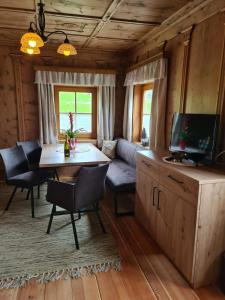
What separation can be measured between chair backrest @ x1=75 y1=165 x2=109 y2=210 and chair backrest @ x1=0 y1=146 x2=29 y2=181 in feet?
4.24

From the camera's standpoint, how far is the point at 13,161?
311 centimetres

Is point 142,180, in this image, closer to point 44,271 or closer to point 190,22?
point 44,271

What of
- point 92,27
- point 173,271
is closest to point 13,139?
point 92,27

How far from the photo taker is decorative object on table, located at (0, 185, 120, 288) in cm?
192

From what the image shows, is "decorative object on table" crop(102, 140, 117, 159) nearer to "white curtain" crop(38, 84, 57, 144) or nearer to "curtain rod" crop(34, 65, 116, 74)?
"white curtain" crop(38, 84, 57, 144)

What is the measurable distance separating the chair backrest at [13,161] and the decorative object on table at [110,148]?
1472 millimetres

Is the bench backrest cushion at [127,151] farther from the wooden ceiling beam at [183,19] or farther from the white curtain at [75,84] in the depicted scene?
the wooden ceiling beam at [183,19]

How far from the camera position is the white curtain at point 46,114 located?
4059 millimetres

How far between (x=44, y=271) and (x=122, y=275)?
2.25ft

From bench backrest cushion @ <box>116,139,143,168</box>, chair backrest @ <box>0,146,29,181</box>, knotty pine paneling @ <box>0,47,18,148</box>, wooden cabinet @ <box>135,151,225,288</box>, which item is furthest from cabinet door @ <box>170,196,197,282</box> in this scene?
knotty pine paneling @ <box>0,47,18,148</box>

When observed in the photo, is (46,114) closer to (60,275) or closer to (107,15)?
(107,15)

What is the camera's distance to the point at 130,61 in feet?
13.8

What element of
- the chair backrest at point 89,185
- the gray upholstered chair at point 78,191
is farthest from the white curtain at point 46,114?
the chair backrest at point 89,185

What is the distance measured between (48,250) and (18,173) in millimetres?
1401
